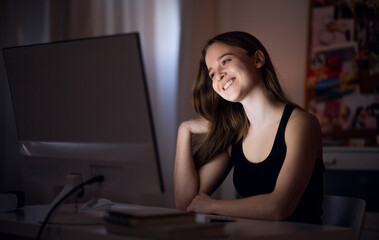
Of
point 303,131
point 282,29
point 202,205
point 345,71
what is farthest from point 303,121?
point 282,29

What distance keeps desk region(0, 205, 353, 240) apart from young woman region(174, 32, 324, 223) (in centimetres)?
25

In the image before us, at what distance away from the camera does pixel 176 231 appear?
3.25ft

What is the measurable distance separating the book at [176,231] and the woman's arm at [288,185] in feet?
1.34

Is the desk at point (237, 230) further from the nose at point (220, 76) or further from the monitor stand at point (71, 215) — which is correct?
the nose at point (220, 76)

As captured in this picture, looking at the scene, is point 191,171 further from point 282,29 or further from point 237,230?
point 282,29

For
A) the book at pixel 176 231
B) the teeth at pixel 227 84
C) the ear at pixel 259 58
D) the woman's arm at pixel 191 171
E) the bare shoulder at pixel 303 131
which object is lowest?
the woman's arm at pixel 191 171

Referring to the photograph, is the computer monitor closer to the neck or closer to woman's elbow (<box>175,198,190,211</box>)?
woman's elbow (<box>175,198,190,211</box>)

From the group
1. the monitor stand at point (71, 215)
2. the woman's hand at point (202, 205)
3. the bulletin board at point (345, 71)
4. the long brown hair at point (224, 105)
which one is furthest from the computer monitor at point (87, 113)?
the bulletin board at point (345, 71)

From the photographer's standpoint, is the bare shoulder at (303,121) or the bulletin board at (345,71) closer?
the bare shoulder at (303,121)

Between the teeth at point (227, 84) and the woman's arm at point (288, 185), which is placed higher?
the teeth at point (227, 84)

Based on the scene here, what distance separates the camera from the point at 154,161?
111cm

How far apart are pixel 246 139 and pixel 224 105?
0.20 metres

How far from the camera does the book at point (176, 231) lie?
3.25ft

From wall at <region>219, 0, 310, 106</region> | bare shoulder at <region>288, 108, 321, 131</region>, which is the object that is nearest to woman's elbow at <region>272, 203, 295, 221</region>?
bare shoulder at <region>288, 108, 321, 131</region>
